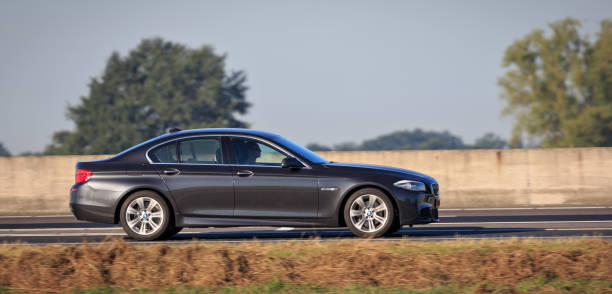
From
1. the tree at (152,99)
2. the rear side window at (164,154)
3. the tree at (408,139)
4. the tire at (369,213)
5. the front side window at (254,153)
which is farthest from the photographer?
the tree at (408,139)

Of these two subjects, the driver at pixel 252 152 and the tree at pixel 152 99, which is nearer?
the driver at pixel 252 152

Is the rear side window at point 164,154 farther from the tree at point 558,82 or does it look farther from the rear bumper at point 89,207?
the tree at point 558,82

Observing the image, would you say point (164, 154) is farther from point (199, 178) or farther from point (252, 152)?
point (252, 152)

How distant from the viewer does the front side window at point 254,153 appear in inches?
405

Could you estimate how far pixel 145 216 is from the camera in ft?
33.9

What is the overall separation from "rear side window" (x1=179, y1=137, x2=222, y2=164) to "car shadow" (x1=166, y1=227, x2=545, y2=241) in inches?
40.7

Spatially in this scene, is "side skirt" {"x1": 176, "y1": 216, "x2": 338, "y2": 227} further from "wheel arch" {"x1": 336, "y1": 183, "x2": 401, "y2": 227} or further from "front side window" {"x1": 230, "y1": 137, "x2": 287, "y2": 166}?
"front side window" {"x1": 230, "y1": 137, "x2": 287, "y2": 166}

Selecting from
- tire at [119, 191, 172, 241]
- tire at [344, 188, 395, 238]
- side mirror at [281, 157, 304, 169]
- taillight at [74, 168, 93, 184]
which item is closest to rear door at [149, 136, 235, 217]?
tire at [119, 191, 172, 241]

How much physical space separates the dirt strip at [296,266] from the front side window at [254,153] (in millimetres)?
2405

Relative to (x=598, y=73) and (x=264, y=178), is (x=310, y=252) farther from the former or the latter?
(x=598, y=73)

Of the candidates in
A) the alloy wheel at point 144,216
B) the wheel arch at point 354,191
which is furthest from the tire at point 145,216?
the wheel arch at point 354,191

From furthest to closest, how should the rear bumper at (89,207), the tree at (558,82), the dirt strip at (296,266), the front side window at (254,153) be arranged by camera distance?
the tree at (558,82), the rear bumper at (89,207), the front side window at (254,153), the dirt strip at (296,266)

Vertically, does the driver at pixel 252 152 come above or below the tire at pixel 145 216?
above

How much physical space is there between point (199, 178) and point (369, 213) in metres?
2.19
